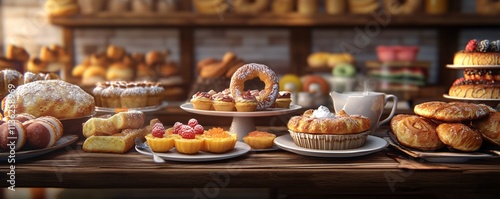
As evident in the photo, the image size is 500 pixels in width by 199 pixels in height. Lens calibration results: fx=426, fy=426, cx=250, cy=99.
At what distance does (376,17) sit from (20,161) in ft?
12.7

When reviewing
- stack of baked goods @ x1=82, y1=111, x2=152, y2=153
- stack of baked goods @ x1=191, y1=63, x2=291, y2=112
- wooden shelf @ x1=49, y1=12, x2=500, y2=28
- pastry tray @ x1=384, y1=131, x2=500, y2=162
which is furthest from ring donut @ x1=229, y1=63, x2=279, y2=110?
wooden shelf @ x1=49, y1=12, x2=500, y2=28

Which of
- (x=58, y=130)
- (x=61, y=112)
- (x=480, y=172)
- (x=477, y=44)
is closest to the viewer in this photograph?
(x=480, y=172)

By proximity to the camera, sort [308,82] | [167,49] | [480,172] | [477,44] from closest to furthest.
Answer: [480,172], [477,44], [308,82], [167,49]

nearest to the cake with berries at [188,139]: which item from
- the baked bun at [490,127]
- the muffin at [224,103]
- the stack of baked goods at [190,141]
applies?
the stack of baked goods at [190,141]

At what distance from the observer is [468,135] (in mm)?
1308

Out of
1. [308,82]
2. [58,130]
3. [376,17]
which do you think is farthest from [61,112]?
[376,17]

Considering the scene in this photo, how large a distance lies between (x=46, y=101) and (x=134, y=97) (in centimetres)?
55

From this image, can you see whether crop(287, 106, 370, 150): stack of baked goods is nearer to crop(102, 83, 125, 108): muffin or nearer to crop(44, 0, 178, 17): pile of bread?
crop(102, 83, 125, 108): muffin

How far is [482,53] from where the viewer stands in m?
1.75

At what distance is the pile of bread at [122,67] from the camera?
4316mm

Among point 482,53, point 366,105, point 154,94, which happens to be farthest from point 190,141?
point 482,53

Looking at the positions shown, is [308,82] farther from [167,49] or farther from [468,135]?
[468,135]

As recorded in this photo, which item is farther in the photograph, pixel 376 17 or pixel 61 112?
pixel 376 17

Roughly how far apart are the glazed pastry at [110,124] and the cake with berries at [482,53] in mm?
1365
